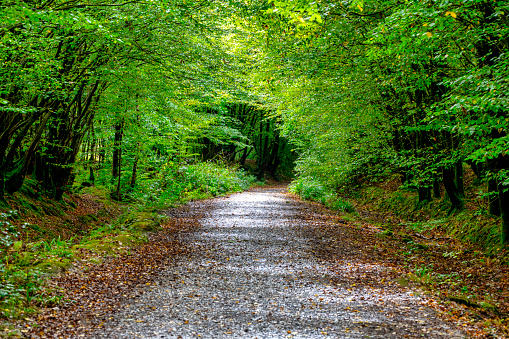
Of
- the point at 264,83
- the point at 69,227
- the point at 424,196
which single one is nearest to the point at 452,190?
the point at 424,196

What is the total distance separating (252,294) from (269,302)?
17.2 inches

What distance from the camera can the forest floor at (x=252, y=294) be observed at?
15.0ft

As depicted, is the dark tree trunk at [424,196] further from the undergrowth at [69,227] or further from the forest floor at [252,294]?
the undergrowth at [69,227]

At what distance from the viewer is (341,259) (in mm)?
8062

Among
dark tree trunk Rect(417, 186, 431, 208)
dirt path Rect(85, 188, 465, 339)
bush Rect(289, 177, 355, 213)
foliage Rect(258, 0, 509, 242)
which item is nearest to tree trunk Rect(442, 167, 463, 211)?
foliage Rect(258, 0, 509, 242)

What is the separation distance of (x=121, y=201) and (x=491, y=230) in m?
12.1

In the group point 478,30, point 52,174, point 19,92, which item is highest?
point 478,30

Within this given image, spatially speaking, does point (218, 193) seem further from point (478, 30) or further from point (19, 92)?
point (478, 30)

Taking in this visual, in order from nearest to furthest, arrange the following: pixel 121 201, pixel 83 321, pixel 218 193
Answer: pixel 83 321
pixel 121 201
pixel 218 193

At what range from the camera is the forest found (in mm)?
5934

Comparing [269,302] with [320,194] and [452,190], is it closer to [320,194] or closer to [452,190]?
[452,190]

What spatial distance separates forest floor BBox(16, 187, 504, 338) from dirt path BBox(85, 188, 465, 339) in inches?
0.5

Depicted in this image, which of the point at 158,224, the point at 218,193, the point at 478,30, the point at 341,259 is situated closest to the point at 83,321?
the point at 341,259

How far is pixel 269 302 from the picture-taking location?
18.3 ft
